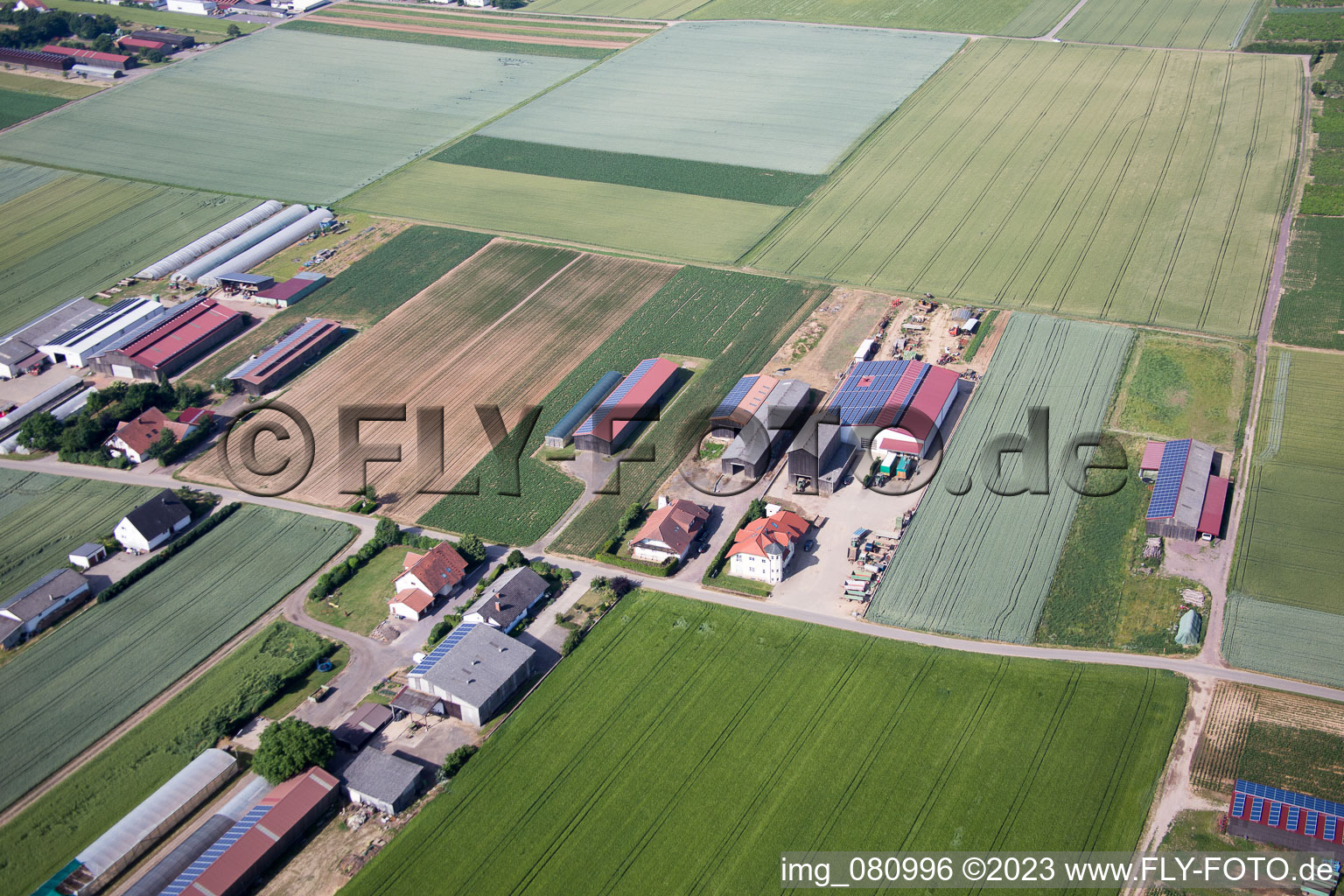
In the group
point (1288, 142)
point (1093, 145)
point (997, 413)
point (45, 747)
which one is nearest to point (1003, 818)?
point (997, 413)

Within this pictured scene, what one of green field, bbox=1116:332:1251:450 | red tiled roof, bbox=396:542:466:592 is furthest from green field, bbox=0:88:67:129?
green field, bbox=1116:332:1251:450

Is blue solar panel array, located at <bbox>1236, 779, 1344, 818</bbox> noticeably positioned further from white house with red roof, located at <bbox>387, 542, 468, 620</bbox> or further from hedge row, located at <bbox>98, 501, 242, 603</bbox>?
hedge row, located at <bbox>98, 501, 242, 603</bbox>

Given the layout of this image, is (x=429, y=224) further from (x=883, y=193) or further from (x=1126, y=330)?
(x=1126, y=330)

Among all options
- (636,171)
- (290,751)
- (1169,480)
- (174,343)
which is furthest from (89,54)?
(1169,480)

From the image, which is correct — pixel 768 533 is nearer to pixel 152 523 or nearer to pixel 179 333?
pixel 152 523

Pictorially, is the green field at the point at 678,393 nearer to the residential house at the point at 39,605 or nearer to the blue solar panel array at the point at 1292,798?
the residential house at the point at 39,605

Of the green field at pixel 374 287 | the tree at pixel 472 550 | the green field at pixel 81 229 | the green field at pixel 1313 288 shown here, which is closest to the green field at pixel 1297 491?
the green field at pixel 1313 288

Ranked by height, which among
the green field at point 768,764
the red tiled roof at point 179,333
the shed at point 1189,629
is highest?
the red tiled roof at point 179,333
